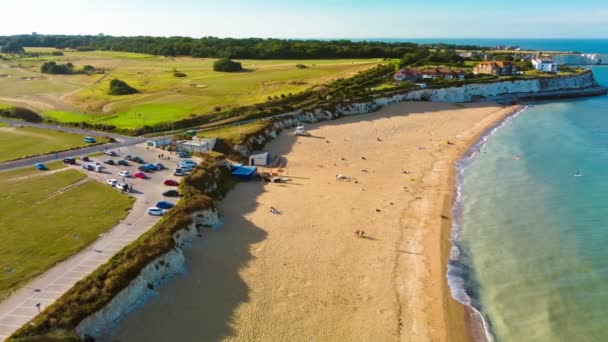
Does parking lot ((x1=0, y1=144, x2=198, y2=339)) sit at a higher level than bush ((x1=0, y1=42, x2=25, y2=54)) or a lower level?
lower

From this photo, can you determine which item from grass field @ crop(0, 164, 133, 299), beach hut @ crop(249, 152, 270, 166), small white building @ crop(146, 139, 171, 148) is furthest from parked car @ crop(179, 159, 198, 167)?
beach hut @ crop(249, 152, 270, 166)

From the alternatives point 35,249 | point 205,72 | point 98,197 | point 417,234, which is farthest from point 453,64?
point 35,249

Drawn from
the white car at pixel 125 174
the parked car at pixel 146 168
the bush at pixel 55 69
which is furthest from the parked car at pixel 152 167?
the bush at pixel 55 69

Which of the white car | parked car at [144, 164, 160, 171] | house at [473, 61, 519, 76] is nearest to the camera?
the white car

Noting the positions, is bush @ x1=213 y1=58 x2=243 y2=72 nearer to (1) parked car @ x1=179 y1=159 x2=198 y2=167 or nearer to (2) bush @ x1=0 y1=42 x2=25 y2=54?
(1) parked car @ x1=179 y1=159 x2=198 y2=167

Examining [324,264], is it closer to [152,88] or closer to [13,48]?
[152,88]

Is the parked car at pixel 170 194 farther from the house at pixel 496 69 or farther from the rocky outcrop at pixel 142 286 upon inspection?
the house at pixel 496 69

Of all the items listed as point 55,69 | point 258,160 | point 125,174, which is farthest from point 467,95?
point 55,69
